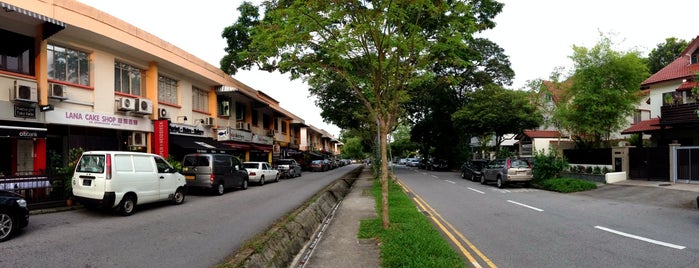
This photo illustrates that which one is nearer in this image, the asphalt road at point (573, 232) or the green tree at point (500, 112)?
the asphalt road at point (573, 232)

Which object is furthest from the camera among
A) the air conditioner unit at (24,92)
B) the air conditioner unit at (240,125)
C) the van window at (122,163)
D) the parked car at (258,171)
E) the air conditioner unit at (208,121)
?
the air conditioner unit at (240,125)

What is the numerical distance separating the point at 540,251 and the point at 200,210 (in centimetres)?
927

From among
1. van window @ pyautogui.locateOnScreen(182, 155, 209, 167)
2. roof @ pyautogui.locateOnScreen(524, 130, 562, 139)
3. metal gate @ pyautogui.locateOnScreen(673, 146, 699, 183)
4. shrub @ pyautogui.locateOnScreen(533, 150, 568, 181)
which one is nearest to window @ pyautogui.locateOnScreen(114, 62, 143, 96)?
van window @ pyautogui.locateOnScreen(182, 155, 209, 167)

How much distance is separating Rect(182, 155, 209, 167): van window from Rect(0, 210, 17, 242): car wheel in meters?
8.98

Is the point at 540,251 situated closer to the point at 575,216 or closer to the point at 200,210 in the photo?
the point at 575,216

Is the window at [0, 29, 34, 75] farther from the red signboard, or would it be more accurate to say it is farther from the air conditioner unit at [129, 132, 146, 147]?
the red signboard

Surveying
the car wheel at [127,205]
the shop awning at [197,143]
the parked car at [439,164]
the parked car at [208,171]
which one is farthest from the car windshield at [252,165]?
the parked car at [439,164]

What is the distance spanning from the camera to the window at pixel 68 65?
1383 cm

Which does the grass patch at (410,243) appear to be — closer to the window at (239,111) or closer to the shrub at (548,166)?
the shrub at (548,166)

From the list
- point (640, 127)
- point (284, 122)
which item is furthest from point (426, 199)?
point (284, 122)

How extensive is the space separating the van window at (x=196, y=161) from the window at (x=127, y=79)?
164 inches

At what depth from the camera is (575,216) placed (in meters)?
10.5

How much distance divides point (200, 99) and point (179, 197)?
11683mm

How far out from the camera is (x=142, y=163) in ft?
37.1
